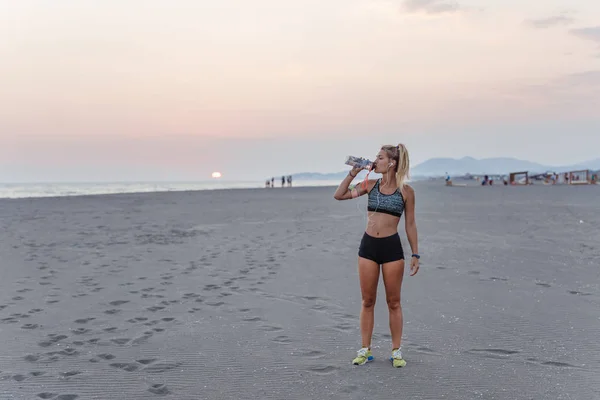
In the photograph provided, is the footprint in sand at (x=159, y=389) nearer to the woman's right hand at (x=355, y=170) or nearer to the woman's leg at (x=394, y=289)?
the woman's leg at (x=394, y=289)

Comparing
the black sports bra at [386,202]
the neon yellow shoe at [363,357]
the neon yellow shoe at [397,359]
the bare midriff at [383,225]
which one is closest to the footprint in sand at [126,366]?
the neon yellow shoe at [363,357]

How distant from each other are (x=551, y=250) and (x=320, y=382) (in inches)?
369

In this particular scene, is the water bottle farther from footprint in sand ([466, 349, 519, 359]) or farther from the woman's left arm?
footprint in sand ([466, 349, 519, 359])

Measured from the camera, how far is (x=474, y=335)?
5961 mm

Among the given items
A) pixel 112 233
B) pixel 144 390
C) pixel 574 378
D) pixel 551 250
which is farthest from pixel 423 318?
pixel 112 233

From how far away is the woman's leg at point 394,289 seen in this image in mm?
4891

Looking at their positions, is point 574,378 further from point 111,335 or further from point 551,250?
point 551,250

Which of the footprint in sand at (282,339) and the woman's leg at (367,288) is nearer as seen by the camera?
the woman's leg at (367,288)

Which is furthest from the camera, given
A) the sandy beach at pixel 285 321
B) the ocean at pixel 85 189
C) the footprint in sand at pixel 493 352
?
the ocean at pixel 85 189

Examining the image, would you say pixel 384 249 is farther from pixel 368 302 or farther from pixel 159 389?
pixel 159 389

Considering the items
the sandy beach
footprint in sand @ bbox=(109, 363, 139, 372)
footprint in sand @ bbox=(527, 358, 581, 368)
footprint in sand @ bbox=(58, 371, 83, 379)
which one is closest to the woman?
the sandy beach

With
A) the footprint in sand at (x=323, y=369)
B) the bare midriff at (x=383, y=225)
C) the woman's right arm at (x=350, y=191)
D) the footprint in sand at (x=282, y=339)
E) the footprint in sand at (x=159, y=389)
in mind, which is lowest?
the footprint in sand at (x=323, y=369)

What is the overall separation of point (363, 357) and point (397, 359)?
358 millimetres

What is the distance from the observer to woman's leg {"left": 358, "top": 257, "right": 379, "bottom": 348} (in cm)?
496
